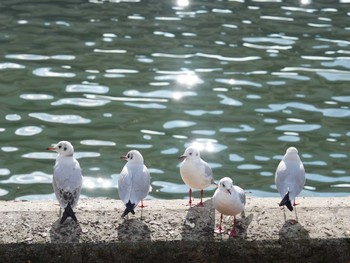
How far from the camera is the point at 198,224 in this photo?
7289 mm

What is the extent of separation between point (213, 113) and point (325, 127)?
5.34 feet

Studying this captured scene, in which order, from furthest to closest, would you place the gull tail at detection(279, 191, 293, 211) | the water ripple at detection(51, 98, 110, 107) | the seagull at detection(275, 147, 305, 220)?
the water ripple at detection(51, 98, 110, 107)
the seagull at detection(275, 147, 305, 220)
the gull tail at detection(279, 191, 293, 211)

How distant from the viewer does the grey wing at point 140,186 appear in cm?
746

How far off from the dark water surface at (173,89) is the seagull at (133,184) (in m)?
2.81

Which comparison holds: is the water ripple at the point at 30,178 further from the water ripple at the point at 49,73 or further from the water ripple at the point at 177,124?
the water ripple at the point at 49,73

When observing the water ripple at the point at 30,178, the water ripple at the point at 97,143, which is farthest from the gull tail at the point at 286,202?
the water ripple at the point at 97,143

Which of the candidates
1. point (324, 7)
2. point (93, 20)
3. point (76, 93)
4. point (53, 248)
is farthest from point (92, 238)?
point (324, 7)

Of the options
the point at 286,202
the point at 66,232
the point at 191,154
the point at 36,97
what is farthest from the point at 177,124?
the point at 66,232

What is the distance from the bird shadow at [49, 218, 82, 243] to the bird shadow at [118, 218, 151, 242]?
1.07 feet

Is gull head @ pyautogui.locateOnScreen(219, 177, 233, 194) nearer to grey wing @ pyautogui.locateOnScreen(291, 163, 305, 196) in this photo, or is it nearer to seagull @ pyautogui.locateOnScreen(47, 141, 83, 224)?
grey wing @ pyautogui.locateOnScreen(291, 163, 305, 196)

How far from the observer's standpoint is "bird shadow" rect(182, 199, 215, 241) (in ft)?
23.4

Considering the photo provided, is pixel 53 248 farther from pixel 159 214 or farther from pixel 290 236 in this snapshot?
pixel 290 236

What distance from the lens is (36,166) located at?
37.8 ft

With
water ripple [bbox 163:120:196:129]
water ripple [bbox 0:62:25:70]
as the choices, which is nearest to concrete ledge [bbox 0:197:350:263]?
water ripple [bbox 163:120:196:129]
